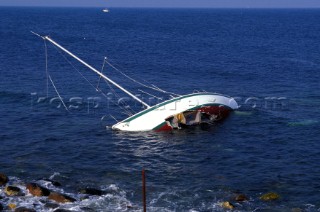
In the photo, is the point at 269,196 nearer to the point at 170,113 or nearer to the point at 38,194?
the point at 38,194

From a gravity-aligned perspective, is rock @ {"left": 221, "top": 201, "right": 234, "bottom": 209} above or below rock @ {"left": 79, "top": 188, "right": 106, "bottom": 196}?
above

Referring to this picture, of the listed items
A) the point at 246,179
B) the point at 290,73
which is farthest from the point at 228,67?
the point at 246,179

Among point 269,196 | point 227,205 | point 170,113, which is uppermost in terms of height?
point 170,113

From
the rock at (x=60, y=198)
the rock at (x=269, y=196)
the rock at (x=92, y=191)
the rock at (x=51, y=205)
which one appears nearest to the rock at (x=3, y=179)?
the rock at (x=60, y=198)

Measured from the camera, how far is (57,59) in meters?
125

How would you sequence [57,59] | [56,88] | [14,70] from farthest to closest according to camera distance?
[57,59] → [14,70] → [56,88]

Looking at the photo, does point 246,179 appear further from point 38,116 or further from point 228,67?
point 228,67

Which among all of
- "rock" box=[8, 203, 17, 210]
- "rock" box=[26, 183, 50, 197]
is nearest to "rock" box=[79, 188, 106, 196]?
"rock" box=[26, 183, 50, 197]

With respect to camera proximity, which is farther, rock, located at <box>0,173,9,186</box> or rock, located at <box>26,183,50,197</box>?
rock, located at <box>0,173,9,186</box>

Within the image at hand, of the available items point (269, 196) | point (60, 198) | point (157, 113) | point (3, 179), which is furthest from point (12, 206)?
point (157, 113)

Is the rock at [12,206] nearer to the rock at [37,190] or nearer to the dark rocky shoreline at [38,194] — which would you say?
the dark rocky shoreline at [38,194]

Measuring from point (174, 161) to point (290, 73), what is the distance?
202ft

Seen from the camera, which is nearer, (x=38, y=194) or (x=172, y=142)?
(x=38, y=194)

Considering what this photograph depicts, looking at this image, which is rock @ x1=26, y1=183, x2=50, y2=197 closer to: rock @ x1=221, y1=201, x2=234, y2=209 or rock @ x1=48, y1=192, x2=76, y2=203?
rock @ x1=48, y1=192, x2=76, y2=203
